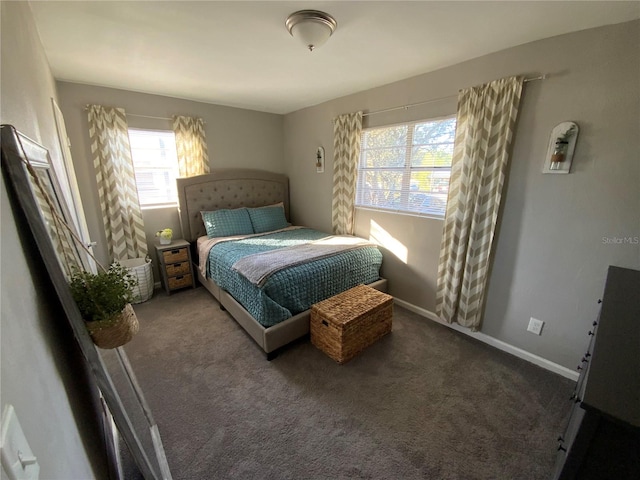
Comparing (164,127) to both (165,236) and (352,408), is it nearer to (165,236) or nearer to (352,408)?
(165,236)

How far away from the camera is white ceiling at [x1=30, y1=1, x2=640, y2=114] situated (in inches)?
57.1

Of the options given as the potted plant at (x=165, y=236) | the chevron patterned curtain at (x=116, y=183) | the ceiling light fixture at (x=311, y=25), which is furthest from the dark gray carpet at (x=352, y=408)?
the ceiling light fixture at (x=311, y=25)

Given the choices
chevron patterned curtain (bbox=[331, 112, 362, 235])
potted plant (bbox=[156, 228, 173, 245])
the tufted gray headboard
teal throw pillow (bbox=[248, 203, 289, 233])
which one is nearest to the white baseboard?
chevron patterned curtain (bbox=[331, 112, 362, 235])

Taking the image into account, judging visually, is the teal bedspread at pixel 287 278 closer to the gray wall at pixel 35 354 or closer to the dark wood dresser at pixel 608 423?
the gray wall at pixel 35 354

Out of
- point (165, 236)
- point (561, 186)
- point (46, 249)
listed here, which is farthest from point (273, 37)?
point (165, 236)

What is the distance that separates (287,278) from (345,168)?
1.67 m

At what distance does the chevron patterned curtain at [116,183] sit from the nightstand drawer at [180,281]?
0.49m

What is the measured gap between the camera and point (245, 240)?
10.1ft

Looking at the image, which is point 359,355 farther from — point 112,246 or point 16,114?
point 112,246

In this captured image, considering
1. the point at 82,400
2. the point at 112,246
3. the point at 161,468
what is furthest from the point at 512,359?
the point at 112,246

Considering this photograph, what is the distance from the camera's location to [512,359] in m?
2.18

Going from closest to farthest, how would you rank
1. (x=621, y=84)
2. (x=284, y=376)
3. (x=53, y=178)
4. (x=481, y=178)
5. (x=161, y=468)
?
(x=53, y=178)
(x=161, y=468)
(x=621, y=84)
(x=284, y=376)
(x=481, y=178)

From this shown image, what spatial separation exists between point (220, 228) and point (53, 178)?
6.94 feet

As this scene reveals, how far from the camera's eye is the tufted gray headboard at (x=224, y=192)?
11.1 feet
